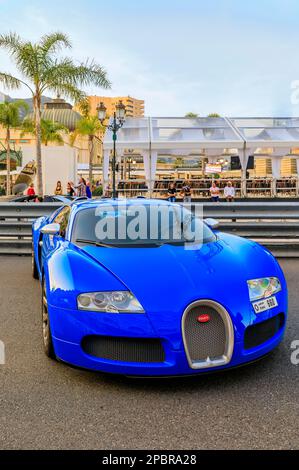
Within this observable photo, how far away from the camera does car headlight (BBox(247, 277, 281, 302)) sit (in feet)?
10.5

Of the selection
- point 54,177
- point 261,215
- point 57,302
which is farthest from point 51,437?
point 54,177

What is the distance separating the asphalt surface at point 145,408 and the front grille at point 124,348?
0.86 ft

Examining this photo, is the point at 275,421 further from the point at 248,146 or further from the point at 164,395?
the point at 248,146

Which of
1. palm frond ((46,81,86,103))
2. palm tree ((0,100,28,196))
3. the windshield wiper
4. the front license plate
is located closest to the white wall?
palm frond ((46,81,86,103))

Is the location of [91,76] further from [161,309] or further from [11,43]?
[161,309]

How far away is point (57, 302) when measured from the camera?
315cm

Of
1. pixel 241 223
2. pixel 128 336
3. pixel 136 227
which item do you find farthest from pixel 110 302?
pixel 241 223

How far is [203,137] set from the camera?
22734 millimetres

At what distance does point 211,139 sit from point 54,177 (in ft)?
34.9

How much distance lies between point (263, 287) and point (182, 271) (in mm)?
644

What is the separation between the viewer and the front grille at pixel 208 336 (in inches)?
114

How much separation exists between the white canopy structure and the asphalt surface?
18.8 meters

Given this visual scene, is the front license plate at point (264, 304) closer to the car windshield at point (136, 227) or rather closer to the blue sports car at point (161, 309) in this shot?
the blue sports car at point (161, 309)

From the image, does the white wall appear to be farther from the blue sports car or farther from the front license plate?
the front license plate
